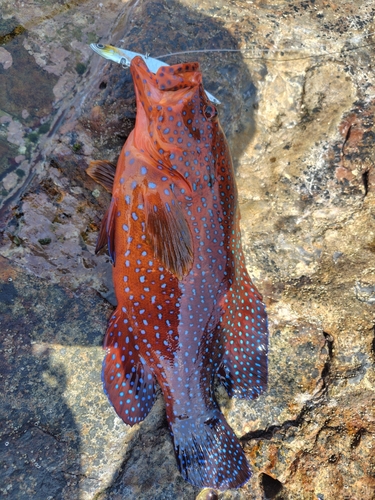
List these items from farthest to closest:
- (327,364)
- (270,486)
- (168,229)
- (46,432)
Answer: (327,364) → (270,486) → (46,432) → (168,229)

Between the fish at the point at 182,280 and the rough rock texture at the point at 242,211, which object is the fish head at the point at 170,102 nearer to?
the fish at the point at 182,280

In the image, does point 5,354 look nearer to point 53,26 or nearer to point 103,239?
point 103,239

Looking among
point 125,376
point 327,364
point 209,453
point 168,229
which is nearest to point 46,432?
point 125,376

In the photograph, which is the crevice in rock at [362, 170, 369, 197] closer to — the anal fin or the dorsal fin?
the dorsal fin

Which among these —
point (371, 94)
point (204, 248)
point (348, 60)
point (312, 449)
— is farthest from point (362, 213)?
point (312, 449)

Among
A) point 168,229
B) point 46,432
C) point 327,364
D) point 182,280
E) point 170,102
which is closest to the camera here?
point 170,102

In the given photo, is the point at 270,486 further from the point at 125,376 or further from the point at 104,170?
the point at 104,170

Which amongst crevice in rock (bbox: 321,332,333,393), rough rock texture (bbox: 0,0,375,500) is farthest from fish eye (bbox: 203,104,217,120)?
crevice in rock (bbox: 321,332,333,393)
